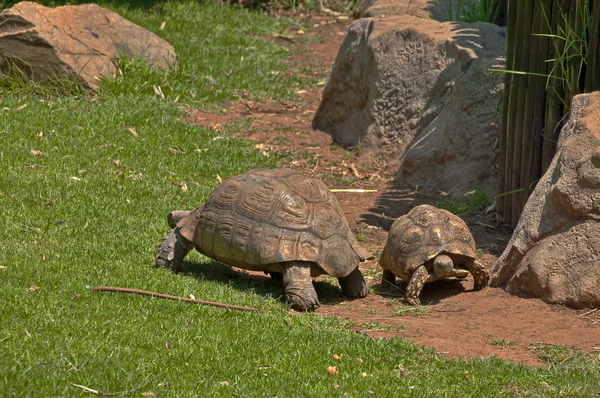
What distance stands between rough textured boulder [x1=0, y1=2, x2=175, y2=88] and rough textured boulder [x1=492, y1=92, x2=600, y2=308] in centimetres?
693

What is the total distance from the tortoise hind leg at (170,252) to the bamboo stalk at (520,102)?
3.33m

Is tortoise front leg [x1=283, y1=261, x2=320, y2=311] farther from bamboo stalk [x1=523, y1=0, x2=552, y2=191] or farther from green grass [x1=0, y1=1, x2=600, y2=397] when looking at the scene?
bamboo stalk [x1=523, y1=0, x2=552, y2=191]

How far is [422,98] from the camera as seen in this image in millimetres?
11094

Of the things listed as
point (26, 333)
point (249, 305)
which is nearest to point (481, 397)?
point (249, 305)

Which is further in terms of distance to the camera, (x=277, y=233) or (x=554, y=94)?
(x=554, y=94)

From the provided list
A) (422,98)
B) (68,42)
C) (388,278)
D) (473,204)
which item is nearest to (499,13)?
(422,98)

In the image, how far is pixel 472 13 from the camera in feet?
41.7

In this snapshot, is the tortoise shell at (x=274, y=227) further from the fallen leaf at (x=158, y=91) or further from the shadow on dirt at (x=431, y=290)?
the fallen leaf at (x=158, y=91)

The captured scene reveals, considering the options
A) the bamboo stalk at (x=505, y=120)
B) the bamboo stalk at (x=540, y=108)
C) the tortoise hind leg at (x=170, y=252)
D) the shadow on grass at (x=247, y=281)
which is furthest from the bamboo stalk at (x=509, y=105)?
the tortoise hind leg at (x=170, y=252)

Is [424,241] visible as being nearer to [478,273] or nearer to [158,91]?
[478,273]

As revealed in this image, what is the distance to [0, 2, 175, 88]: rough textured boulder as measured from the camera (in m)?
12.0

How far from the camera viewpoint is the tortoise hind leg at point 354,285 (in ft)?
23.7

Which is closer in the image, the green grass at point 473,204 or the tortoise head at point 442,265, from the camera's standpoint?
the tortoise head at point 442,265

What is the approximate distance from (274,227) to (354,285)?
35.8 inches
